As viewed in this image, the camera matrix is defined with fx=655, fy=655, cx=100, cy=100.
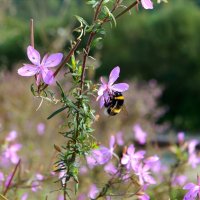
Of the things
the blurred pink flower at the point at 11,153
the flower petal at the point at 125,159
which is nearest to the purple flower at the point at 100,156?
the flower petal at the point at 125,159

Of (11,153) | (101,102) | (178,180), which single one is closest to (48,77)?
(101,102)

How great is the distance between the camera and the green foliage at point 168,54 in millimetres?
22516

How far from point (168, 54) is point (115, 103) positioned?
21471 mm

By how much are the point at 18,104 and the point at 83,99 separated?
7475mm

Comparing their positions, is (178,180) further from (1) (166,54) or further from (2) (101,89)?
(1) (166,54)

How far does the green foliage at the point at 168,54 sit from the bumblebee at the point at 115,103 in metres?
20.1

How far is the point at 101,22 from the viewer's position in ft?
4.99

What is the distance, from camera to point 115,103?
1720 mm

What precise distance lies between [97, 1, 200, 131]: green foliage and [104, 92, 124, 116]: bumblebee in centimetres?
2011

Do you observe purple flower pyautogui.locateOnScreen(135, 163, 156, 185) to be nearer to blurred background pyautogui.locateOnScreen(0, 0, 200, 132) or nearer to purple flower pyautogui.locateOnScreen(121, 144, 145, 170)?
purple flower pyautogui.locateOnScreen(121, 144, 145, 170)

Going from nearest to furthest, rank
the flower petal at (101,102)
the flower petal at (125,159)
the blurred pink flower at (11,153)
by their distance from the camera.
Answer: the flower petal at (101,102)
the flower petal at (125,159)
the blurred pink flower at (11,153)

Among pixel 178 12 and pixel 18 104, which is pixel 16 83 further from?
pixel 178 12

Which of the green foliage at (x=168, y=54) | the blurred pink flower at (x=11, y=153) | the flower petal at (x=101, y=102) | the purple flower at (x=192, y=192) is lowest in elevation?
the purple flower at (x=192, y=192)

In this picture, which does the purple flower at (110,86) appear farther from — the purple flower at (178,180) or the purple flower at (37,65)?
the purple flower at (178,180)
